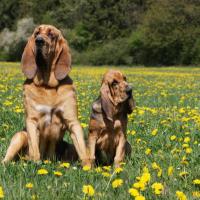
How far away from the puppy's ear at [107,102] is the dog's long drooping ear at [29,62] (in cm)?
72

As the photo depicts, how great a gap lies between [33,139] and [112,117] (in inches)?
32.0

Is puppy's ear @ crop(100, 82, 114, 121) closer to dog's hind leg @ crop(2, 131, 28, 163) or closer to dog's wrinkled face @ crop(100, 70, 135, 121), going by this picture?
dog's wrinkled face @ crop(100, 70, 135, 121)

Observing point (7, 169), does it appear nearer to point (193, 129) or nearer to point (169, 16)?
point (193, 129)

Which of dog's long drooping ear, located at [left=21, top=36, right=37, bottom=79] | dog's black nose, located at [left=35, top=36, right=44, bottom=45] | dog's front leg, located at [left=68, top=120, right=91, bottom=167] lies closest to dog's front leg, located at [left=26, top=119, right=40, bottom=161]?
dog's front leg, located at [left=68, top=120, right=91, bottom=167]

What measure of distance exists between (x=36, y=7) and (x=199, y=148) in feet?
226

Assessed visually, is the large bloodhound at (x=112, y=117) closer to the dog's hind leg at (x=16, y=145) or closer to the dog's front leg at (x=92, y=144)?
the dog's front leg at (x=92, y=144)

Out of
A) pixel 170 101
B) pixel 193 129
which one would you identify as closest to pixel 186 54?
pixel 170 101

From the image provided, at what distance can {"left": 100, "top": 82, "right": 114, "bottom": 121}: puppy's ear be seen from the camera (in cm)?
519

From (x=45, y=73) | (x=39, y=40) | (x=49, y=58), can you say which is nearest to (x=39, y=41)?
(x=39, y=40)

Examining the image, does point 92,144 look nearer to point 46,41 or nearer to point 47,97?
point 47,97

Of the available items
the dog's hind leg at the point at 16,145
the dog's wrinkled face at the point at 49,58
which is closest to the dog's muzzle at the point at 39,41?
the dog's wrinkled face at the point at 49,58

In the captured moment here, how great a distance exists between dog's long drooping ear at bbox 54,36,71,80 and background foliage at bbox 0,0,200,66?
45202mm

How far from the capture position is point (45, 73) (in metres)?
5.27

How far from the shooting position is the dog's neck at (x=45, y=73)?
521 centimetres
